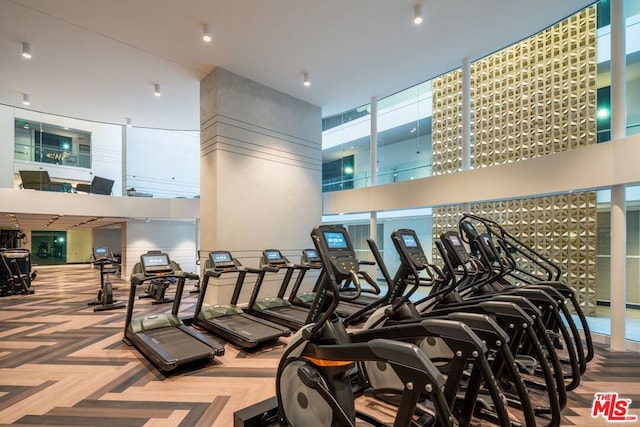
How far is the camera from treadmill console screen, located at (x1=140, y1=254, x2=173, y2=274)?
4332 millimetres

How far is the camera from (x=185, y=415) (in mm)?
2562

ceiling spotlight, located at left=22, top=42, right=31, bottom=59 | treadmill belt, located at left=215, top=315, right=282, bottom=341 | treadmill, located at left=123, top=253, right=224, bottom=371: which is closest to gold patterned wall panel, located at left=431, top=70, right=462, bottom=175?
treadmill belt, located at left=215, top=315, right=282, bottom=341

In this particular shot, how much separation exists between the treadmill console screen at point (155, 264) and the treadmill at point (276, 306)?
143 centimetres

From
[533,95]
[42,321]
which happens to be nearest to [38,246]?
[42,321]

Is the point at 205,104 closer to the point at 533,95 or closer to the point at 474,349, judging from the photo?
the point at 474,349

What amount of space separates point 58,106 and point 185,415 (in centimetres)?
832

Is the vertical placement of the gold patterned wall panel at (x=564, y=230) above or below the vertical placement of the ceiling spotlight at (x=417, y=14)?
below

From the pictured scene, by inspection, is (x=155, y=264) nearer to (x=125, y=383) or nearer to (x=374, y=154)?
(x=125, y=383)

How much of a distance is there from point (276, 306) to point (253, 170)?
2.75 metres

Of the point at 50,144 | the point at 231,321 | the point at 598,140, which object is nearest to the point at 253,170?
the point at 231,321

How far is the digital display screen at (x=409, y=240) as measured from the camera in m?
3.06

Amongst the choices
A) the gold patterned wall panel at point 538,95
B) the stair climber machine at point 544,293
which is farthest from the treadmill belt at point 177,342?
the gold patterned wall panel at point 538,95

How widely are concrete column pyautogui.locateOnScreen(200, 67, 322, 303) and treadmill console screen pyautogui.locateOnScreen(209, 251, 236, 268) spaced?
0.80 metres

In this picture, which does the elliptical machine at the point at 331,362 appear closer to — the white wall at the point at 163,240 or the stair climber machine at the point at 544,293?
the stair climber machine at the point at 544,293
